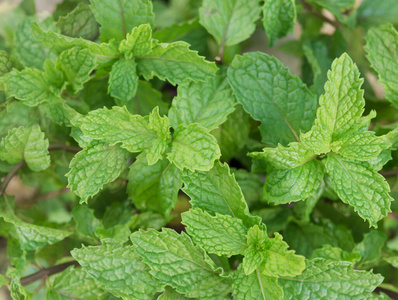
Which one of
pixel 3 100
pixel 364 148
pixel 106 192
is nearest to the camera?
pixel 364 148

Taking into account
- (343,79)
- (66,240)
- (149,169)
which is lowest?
(66,240)

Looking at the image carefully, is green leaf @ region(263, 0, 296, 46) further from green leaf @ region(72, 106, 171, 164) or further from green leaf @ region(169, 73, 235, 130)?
green leaf @ region(72, 106, 171, 164)

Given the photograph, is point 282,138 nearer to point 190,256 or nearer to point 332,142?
point 332,142

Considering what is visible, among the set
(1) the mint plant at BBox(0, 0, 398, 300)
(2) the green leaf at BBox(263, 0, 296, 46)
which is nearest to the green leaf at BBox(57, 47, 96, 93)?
(1) the mint plant at BBox(0, 0, 398, 300)

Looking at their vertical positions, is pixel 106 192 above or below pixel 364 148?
below

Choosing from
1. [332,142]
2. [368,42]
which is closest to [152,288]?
[332,142]

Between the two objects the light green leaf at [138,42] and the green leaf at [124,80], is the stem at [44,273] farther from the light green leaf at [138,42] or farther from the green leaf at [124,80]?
the light green leaf at [138,42]
